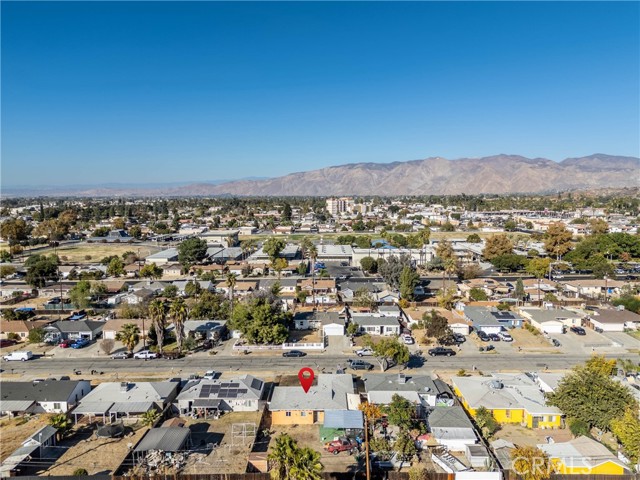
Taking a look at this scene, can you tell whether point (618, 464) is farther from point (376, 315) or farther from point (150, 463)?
point (376, 315)

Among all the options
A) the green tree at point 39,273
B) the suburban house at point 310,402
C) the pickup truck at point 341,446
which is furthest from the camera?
the green tree at point 39,273

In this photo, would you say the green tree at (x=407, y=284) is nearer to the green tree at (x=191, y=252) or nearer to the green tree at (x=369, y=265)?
the green tree at (x=369, y=265)

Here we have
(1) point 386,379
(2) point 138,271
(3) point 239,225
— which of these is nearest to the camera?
(1) point 386,379

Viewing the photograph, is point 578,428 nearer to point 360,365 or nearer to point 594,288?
point 360,365

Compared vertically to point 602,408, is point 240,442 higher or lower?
lower

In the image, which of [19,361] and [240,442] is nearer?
[240,442]

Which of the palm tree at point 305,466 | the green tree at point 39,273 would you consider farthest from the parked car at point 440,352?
the green tree at point 39,273

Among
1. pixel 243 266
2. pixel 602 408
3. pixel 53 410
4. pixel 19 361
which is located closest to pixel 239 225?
pixel 243 266

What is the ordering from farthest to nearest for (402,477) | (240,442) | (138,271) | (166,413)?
(138,271), (166,413), (240,442), (402,477)
